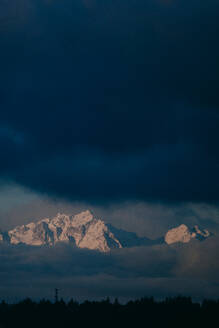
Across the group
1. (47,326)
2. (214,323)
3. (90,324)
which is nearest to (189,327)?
(214,323)

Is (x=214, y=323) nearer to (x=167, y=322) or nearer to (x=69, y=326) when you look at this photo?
(x=167, y=322)

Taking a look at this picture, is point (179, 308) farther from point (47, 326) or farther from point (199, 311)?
point (47, 326)

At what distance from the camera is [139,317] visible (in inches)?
7746

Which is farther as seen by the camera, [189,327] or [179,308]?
[179,308]

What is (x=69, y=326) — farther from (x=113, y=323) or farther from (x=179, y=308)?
(x=179, y=308)

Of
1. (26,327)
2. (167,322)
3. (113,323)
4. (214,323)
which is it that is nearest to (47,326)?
(26,327)

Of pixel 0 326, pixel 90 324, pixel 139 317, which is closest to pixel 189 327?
pixel 139 317

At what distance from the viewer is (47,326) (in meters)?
197

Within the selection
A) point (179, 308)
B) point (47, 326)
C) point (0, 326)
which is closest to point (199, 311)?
point (179, 308)

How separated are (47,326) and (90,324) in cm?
1563

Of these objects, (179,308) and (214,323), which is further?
(179,308)

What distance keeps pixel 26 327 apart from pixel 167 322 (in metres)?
51.1

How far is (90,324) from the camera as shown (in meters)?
196

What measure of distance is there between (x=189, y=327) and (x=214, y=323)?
8360 mm
